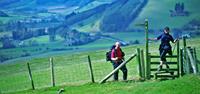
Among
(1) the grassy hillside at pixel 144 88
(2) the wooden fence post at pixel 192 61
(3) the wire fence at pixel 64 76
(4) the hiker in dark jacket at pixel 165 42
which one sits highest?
(4) the hiker in dark jacket at pixel 165 42

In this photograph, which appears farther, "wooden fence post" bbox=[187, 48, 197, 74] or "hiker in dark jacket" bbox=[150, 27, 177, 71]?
"hiker in dark jacket" bbox=[150, 27, 177, 71]

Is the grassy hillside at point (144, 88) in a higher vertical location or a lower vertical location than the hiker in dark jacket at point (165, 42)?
lower

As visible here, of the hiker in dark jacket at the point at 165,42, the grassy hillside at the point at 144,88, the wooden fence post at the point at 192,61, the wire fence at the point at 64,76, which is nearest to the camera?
the grassy hillside at the point at 144,88

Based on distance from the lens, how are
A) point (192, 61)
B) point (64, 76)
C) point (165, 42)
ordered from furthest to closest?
point (64, 76), point (165, 42), point (192, 61)

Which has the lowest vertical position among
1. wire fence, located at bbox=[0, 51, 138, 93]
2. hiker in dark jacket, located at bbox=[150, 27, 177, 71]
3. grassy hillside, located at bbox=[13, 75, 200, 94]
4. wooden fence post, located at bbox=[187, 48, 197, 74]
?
wire fence, located at bbox=[0, 51, 138, 93]

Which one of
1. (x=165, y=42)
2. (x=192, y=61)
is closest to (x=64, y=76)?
(x=165, y=42)

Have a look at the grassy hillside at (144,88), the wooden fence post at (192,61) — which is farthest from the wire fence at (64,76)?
the wooden fence post at (192,61)

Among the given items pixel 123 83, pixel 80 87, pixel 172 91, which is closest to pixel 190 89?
pixel 172 91

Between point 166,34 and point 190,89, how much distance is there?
620cm

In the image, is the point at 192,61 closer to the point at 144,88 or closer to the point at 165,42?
the point at 165,42

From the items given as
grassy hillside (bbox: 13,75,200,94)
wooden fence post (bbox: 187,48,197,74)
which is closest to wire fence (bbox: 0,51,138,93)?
grassy hillside (bbox: 13,75,200,94)

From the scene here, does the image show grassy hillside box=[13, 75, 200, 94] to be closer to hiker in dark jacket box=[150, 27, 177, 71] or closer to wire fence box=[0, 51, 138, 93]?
hiker in dark jacket box=[150, 27, 177, 71]

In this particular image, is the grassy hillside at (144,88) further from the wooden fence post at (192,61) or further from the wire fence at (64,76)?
the wire fence at (64,76)

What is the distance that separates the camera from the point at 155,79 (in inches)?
1091
